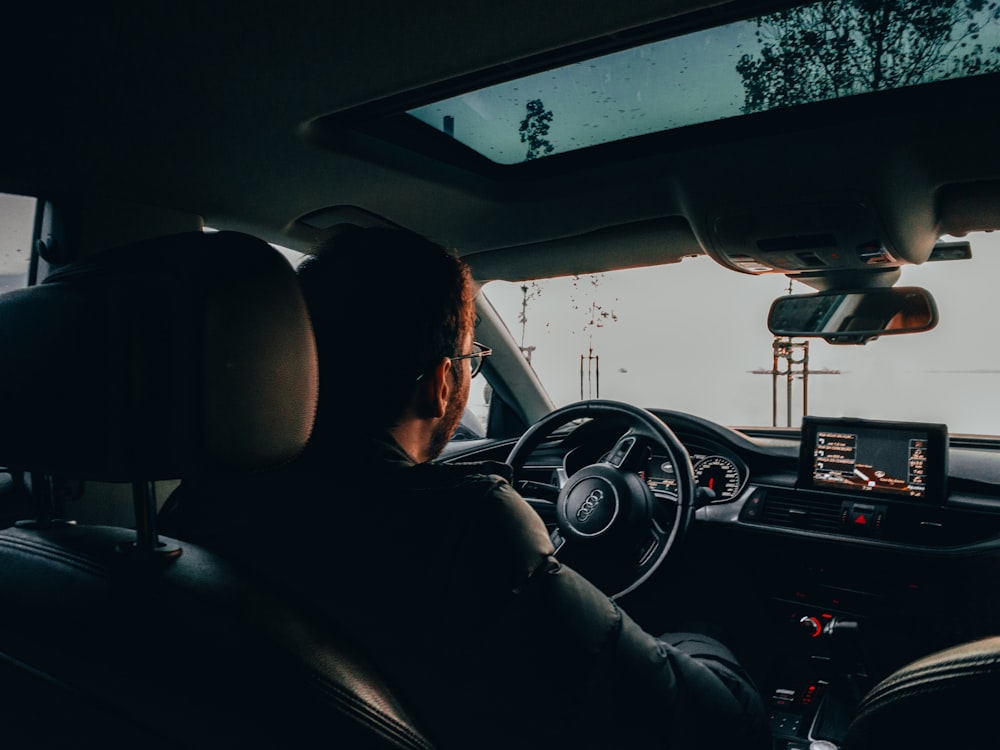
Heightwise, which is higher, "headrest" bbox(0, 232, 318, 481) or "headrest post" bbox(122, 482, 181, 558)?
"headrest" bbox(0, 232, 318, 481)

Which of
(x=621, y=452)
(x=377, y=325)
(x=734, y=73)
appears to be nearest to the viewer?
(x=377, y=325)

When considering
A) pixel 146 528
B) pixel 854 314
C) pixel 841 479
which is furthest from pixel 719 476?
pixel 146 528

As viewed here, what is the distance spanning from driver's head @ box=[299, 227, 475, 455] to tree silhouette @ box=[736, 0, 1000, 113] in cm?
121

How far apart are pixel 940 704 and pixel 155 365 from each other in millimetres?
1196

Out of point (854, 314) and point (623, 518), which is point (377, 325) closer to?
point (623, 518)

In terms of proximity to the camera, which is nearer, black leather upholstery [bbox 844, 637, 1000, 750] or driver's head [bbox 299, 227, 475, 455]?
black leather upholstery [bbox 844, 637, 1000, 750]

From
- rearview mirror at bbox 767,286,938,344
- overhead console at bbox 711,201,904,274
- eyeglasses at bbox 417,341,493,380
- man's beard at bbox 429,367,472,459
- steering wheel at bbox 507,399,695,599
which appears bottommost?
steering wheel at bbox 507,399,695,599

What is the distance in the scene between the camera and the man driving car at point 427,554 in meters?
1.34

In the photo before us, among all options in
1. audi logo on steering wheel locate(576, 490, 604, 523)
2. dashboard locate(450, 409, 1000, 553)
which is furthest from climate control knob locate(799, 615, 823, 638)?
audi logo on steering wheel locate(576, 490, 604, 523)

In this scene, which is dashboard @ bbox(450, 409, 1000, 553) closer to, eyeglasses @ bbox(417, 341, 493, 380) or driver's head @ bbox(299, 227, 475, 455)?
eyeglasses @ bbox(417, 341, 493, 380)

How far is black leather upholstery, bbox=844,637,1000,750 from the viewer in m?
1.00

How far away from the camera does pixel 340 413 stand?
1.56 m

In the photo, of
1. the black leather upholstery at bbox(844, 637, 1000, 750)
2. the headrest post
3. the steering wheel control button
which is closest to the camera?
the black leather upholstery at bbox(844, 637, 1000, 750)

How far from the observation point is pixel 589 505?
3023 millimetres
